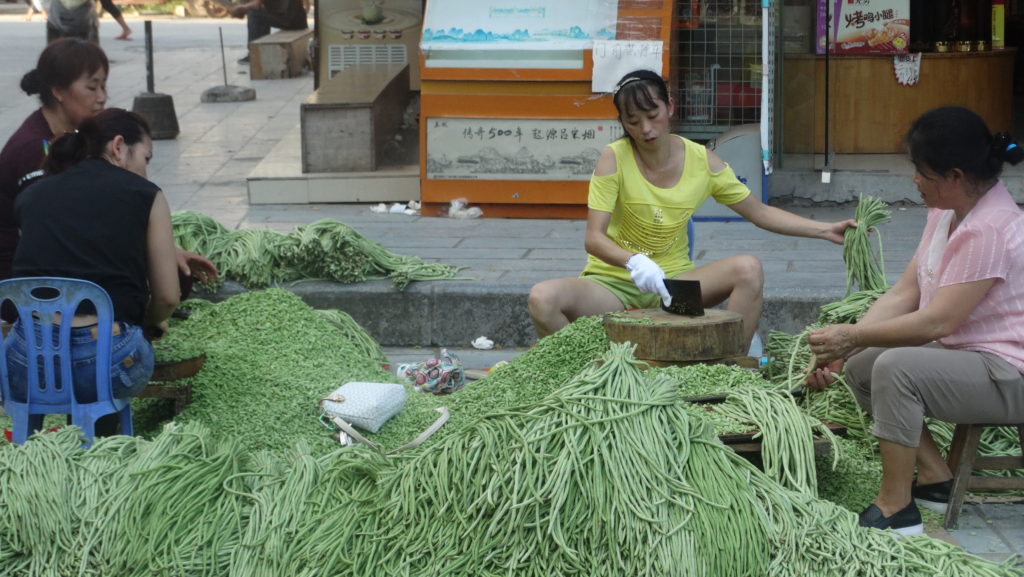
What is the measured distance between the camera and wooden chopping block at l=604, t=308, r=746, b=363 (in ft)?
13.9

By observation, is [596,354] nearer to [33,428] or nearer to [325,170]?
[33,428]

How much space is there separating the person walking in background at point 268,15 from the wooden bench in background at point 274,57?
0.70 metres

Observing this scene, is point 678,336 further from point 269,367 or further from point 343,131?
point 343,131

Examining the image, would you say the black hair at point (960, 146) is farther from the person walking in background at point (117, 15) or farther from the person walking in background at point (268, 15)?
the person walking in background at point (117, 15)

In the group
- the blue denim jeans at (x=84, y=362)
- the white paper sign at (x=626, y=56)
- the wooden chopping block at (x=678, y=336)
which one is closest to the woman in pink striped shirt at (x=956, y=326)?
the wooden chopping block at (x=678, y=336)

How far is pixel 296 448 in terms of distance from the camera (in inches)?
146

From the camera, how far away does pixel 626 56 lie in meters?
7.22

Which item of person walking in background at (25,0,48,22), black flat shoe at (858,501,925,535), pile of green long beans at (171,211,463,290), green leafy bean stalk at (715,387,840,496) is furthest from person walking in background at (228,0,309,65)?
black flat shoe at (858,501,925,535)

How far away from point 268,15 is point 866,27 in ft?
31.1

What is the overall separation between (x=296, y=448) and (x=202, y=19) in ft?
66.8

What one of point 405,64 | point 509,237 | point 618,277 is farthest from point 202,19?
point 618,277

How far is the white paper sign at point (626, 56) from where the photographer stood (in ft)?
23.7

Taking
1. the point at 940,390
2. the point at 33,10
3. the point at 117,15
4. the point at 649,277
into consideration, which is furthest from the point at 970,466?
the point at 33,10

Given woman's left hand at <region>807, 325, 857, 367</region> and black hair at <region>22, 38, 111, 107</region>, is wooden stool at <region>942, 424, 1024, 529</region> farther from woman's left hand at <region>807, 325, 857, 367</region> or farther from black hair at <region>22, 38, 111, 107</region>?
black hair at <region>22, 38, 111, 107</region>
